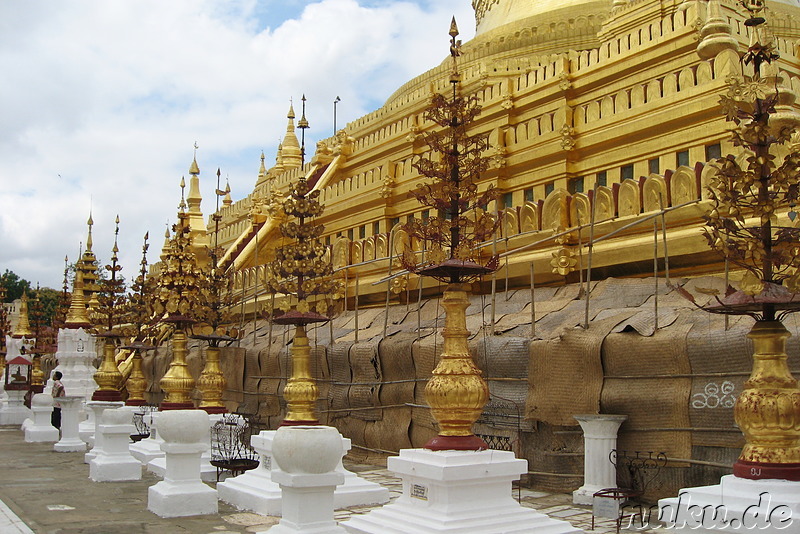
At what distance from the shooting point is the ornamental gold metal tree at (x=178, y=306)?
14.5 m

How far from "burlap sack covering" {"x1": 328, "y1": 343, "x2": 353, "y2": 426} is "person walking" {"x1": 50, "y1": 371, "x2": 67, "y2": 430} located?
23.3 ft

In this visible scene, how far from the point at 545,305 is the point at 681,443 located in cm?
439

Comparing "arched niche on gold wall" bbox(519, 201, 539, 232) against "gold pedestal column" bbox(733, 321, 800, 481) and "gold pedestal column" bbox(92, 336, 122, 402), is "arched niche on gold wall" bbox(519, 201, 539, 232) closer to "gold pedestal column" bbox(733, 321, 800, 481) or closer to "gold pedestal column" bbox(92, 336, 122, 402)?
"gold pedestal column" bbox(92, 336, 122, 402)

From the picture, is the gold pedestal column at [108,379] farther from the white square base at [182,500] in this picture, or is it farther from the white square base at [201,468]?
the white square base at [182,500]

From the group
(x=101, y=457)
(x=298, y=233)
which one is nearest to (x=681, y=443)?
(x=298, y=233)

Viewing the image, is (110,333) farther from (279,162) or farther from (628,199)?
(279,162)

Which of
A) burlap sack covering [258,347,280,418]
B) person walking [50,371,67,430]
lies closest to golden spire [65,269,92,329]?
person walking [50,371,67,430]

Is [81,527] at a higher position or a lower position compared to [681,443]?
lower

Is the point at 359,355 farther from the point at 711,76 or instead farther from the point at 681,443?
the point at 711,76

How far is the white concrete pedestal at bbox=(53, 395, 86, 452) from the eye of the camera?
18219 millimetres

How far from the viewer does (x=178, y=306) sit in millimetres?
15352

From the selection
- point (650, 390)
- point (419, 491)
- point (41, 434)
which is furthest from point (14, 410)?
point (419, 491)

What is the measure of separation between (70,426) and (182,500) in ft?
29.9

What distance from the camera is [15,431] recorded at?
81.1ft
